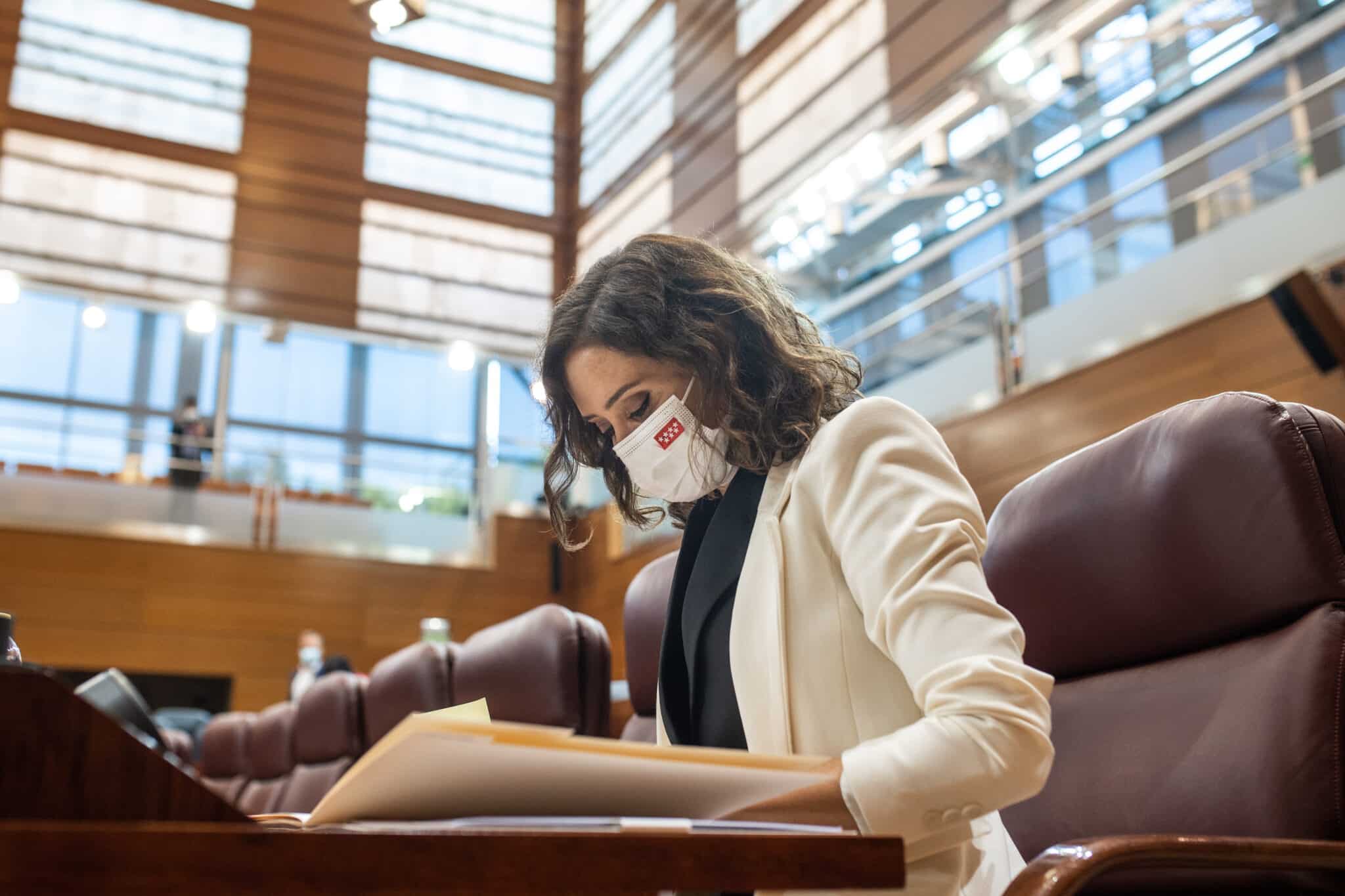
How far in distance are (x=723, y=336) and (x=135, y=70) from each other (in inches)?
402

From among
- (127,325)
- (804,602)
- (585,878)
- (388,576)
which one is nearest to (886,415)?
(804,602)

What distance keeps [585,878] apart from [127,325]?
39.9ft

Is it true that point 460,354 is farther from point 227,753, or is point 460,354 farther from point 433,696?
point 433,696

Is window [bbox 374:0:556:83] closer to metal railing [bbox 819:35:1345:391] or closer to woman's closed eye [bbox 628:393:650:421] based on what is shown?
metal railing [bbox 819:35:1345:391]

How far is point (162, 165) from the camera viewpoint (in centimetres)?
995

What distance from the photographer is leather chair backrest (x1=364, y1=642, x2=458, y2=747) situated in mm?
3025

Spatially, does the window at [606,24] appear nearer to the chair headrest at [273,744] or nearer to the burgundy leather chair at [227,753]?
the burgundy leather chair at [227,753]

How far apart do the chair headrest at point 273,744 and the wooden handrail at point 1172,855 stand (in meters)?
4.07

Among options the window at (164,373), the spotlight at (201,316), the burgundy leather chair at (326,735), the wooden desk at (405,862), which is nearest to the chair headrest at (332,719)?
the burgundy leather chair at (326,735)

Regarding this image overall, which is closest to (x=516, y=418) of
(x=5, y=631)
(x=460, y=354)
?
(x=460, y=354)

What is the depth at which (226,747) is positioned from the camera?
544 cm

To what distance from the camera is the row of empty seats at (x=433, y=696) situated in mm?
2508

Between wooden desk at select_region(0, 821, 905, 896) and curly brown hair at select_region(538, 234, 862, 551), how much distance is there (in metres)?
0.71

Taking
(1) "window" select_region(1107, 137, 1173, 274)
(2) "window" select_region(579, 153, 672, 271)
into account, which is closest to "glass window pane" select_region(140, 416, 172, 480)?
(2) "window" select_region(579, 153, 672, 271)
